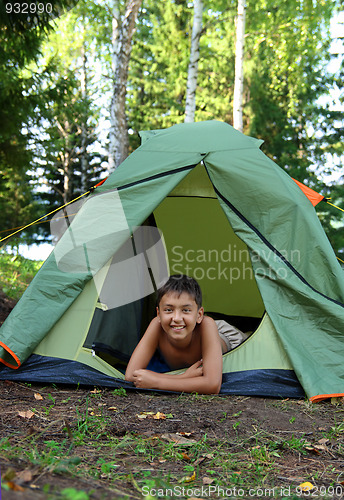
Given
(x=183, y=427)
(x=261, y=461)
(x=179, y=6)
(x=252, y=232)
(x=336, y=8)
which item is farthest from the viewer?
(x=179, y=6)

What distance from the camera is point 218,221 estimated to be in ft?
16.4

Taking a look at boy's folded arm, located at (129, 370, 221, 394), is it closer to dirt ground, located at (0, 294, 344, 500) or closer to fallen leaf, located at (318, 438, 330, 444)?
dirt ground, located at (0, 294, 344, 500)

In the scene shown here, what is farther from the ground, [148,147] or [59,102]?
[59,102]

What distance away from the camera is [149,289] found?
3.84m

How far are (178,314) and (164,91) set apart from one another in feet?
43.1

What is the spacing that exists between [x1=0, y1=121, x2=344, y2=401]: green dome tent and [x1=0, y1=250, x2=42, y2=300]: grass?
2507 mm

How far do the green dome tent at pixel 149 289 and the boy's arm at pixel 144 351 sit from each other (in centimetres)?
10

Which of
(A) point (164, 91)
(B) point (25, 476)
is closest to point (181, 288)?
(B) point (25, 476)

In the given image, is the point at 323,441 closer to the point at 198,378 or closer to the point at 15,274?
the point at 198,378

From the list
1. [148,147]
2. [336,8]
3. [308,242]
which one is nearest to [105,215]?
[148,147]

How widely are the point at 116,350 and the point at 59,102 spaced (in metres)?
5.59

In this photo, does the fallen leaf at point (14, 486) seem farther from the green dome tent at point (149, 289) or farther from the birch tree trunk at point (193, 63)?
the birch tree trunk at point (193, 63)

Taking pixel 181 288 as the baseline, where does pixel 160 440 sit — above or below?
below

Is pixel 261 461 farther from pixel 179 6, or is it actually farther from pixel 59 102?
pixel 179 6
